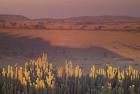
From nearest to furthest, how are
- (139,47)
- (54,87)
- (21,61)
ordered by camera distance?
(54,87), (21,61), (139,47)

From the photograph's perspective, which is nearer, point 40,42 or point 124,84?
point 124,84

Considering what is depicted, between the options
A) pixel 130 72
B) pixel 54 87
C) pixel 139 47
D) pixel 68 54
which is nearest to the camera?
pixel 54 87

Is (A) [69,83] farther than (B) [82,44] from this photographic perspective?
No

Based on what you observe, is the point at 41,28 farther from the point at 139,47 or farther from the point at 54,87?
the point at 54,87

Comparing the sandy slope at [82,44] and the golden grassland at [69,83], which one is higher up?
the golden grassland at [69,83]

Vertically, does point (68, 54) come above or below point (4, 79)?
below

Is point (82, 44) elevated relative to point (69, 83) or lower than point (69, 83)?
lower

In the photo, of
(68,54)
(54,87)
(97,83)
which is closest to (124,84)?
(97,83)

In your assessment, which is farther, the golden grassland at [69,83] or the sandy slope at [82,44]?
the sandy slope at [82,44]

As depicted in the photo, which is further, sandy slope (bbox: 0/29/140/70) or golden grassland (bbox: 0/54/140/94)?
sandy slope (bbox: 0/29/140/70)

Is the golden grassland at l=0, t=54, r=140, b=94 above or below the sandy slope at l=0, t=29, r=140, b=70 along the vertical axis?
above
